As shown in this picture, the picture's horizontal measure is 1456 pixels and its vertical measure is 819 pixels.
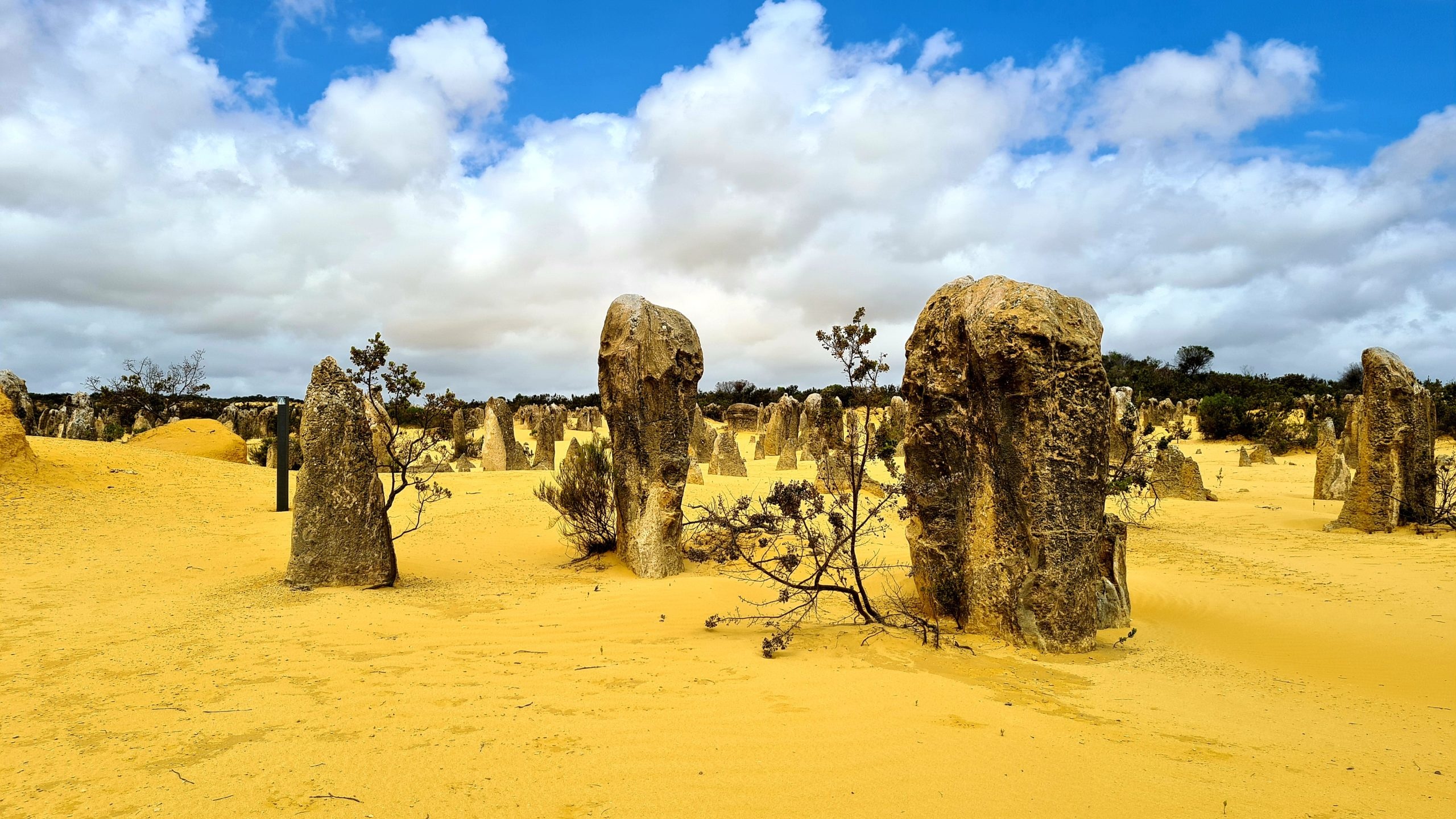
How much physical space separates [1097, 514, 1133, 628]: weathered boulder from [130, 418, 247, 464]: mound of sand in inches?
633

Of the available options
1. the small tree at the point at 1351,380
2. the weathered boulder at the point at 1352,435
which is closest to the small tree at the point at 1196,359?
the small tree at the point at 1351,380

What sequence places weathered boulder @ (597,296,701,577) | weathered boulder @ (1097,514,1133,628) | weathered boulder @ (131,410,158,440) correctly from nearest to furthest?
weathered boulder @ (1097,514,1133,628) → weathered boulder @ (597,296,701,577) → weathered boulder @ (131,410,158,440)

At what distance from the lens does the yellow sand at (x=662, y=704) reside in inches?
118

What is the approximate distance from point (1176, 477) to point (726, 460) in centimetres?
1000

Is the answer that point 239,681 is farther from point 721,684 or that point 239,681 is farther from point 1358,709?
point 1358,709

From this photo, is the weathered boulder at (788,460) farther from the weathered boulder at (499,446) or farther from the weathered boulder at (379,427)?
the weathered boulder at (379,427)

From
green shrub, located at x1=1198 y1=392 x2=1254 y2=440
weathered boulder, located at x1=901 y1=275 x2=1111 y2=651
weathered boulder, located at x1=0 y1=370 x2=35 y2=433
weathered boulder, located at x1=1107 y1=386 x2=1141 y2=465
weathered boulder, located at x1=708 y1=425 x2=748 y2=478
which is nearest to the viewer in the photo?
weathered boulder, located at x1=901 y1=275 x2=1111 y2=651

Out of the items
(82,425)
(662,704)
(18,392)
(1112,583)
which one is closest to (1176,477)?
(1112,583)

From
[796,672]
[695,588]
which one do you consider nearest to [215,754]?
[796,672]

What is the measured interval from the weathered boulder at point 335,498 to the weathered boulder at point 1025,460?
5067 millimetres

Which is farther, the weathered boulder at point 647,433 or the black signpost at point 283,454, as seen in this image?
the black signpost at point 283,454

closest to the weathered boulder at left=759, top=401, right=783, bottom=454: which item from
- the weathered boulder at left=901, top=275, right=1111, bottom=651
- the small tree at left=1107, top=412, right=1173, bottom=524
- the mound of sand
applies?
the small tree at left=1107, top=412, right=1173, bottom=524

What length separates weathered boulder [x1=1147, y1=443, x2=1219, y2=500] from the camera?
15.7 meters

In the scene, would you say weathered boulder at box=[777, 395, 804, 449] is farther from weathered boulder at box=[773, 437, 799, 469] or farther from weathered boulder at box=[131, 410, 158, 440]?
weathered boulder at box=[131, 410, 158, 440]
